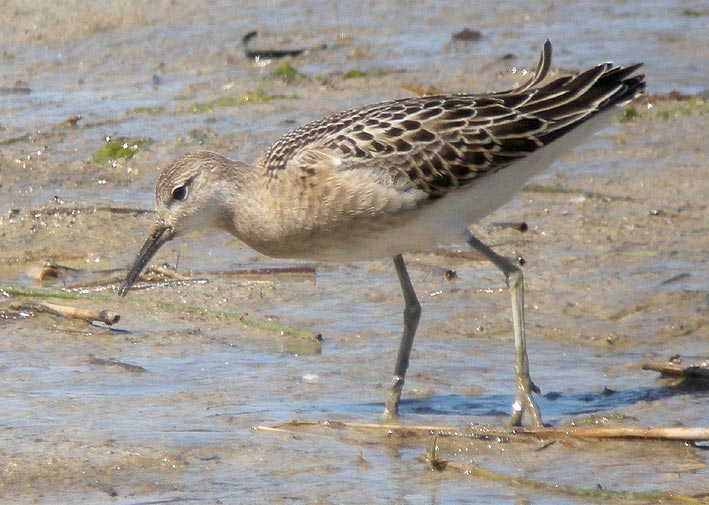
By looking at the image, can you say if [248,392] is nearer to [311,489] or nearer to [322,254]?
[322,254]

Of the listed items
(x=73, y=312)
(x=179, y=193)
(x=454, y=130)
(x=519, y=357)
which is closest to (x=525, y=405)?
(x=519, y=357)

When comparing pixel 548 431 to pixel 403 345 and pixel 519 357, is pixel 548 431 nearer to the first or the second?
pixel 519 357

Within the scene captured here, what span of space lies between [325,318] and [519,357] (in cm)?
190

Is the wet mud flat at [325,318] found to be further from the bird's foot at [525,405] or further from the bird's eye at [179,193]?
the bird's eye at [179,193]

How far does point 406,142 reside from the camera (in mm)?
7941

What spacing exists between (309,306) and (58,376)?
6.34 feet

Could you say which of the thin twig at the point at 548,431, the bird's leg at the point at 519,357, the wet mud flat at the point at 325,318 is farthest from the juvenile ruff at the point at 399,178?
the wet mud flat at the point at 325,318

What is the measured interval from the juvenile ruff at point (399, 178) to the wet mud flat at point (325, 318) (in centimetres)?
60

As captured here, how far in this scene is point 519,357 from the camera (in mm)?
7762

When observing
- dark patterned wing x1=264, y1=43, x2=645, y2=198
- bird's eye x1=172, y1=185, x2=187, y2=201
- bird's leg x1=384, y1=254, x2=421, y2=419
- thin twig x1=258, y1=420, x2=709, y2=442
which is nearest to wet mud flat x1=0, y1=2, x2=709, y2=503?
thin twig x1=258, y1=420, x2=709, y2=442

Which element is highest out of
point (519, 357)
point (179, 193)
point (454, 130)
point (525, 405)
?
point (454, 130)

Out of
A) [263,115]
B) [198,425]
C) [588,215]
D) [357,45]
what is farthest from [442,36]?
[198,425]

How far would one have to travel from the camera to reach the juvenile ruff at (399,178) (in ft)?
25.5

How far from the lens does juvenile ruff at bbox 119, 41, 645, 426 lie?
7.76 metres
